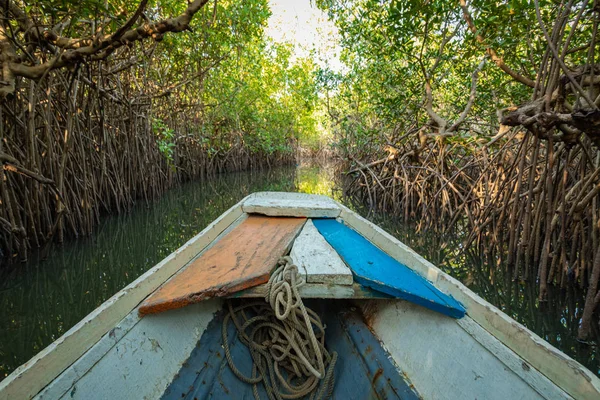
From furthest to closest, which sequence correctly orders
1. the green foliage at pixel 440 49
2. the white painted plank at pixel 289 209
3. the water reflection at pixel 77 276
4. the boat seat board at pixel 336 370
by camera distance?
the green foliage at pixel 440 49 → the white painted plank at pixel 289 209 → the water reflection at pixel 77 276 → the boat seat board at pixel 336 370

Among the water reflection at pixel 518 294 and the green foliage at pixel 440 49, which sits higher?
the green foliage at pixel 440 49

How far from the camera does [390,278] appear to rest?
148cm

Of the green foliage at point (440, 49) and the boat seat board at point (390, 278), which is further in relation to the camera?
the green foliage at point (440, 49)

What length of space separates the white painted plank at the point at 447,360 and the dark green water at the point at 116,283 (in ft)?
4.30

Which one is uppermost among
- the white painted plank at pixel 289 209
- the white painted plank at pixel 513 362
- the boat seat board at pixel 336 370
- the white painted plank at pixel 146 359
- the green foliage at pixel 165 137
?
the green foliage at pixel 165 137

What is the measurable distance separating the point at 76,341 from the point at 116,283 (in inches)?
85.1

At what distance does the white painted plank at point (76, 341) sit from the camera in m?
0.84

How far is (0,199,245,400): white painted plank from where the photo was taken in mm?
835

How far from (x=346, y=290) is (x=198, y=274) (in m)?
0.73

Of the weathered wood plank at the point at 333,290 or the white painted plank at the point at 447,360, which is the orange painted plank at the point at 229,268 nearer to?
the weathered wood plank at the point at 333,290

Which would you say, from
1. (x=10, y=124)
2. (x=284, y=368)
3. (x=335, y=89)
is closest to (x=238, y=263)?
(x=284, y=368)

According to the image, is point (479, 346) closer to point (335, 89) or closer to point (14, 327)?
point (14, 327)

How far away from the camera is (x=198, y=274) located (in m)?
1.56

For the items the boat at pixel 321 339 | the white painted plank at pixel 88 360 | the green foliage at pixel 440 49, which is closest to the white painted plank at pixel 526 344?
the boat at pixel 321 339
